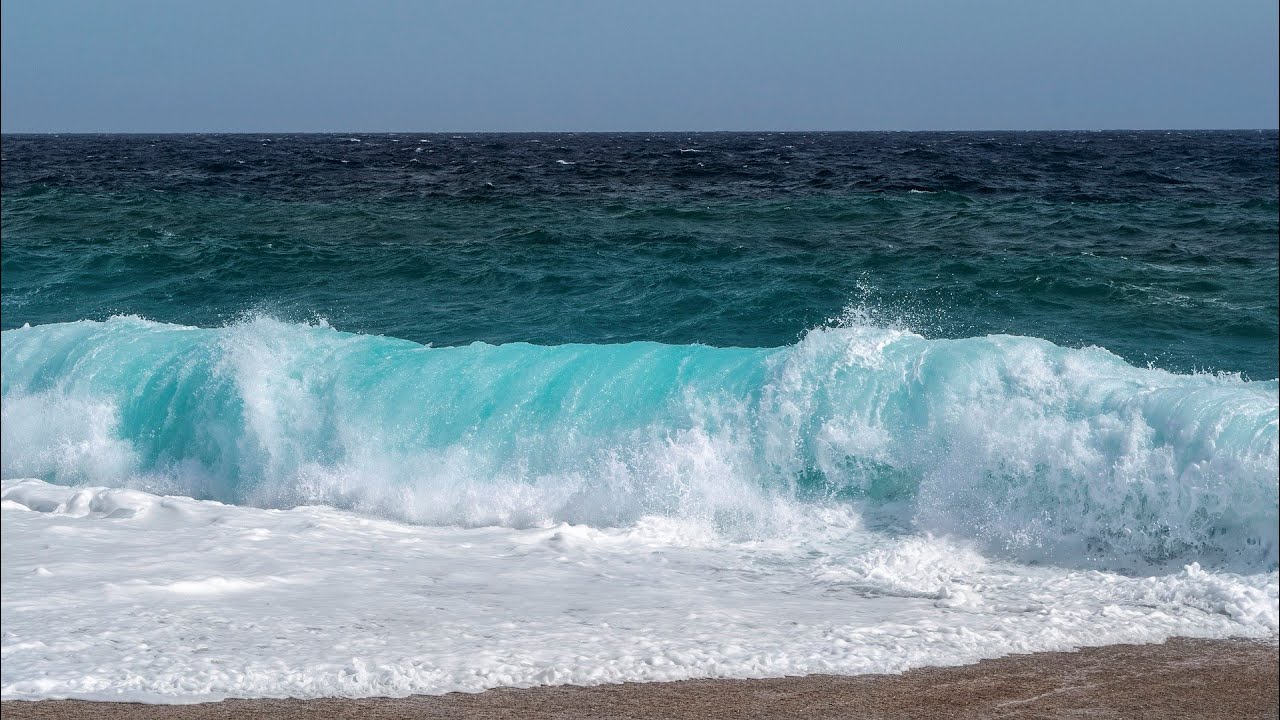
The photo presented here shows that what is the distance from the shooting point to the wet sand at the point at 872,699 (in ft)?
14.7

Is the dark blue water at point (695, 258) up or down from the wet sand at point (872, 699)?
up

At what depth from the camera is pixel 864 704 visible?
459cm

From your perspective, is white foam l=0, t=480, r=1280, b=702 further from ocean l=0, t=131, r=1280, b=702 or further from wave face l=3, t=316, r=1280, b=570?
wave face l=3, t=316, r=1280, b=570

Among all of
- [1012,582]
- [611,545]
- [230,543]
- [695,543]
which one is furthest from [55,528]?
[1012,582]

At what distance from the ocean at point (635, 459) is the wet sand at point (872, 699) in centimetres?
14

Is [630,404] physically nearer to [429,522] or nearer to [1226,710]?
[429,522]

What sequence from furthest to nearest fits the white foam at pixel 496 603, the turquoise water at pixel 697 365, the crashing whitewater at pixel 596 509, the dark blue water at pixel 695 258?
1. the dark blue water at pixel 695 258
2. the turquoise water at pixel 697 365
3. the crashing whitewater at pixel 596 509
4. the white foam at pixel 496 603

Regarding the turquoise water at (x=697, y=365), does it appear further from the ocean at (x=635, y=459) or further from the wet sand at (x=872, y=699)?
the wet sand at (x=872, y=699)

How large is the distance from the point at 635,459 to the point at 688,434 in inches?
19.8

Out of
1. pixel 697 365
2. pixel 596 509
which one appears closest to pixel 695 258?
pixel 697 365

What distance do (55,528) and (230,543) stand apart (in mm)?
1246

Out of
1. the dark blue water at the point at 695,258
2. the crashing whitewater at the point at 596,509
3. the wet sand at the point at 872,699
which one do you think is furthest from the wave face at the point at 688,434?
the dark blue water at the point at 695,258

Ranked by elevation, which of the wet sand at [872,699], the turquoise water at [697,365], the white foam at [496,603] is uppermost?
the turquoise water at [697,365]

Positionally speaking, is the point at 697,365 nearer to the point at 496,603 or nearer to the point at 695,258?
the point at 496,603
